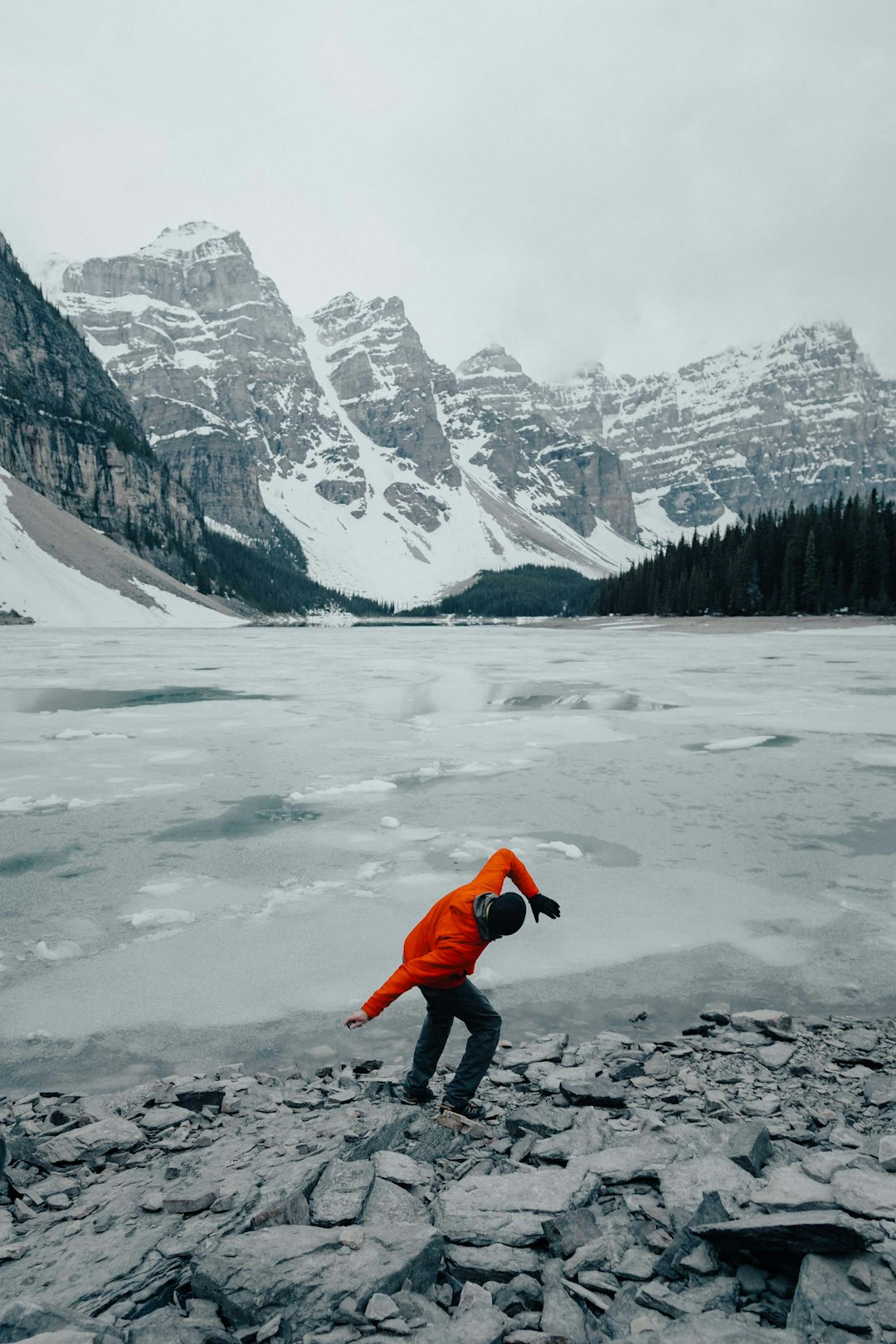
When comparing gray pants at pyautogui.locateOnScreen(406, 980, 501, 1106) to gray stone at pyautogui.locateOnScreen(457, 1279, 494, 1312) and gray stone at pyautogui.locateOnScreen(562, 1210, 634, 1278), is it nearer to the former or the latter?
gray stone at pyautogui.locateOnScreen(562, 1210, 634, 1278)

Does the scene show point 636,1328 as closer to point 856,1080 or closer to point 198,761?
point 856,1080

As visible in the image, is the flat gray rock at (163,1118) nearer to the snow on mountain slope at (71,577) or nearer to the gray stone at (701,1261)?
the gray stone at (701,1261)

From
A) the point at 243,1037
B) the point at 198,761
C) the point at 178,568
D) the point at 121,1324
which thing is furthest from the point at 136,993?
the point at 178,568

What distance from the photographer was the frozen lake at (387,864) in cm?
543

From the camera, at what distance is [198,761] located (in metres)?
13.1

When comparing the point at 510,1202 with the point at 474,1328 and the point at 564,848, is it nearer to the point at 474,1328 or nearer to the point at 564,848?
the point at 474,1328

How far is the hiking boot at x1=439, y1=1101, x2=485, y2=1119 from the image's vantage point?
164 inches

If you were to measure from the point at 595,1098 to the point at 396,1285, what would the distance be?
1794mm

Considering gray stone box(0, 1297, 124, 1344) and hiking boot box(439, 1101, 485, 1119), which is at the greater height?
gray stone box(0, 1297, 124, 1344)

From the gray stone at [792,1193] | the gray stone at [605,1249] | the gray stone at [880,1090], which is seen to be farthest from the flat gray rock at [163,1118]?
the gray stone at [880,1090]

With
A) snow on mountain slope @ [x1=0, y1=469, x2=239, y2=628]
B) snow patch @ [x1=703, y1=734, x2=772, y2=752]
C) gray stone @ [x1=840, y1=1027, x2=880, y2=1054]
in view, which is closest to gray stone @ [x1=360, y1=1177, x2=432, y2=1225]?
gray stone @ [x1=840, y1=1027, x2=880, y2=1054]

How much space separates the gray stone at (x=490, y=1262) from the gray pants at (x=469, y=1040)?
4.23 ft

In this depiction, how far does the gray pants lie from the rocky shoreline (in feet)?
0.75

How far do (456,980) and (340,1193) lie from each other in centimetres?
136
